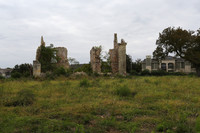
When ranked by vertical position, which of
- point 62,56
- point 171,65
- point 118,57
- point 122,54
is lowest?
point 171,65

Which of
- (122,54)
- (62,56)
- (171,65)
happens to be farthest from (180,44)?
(171,65)

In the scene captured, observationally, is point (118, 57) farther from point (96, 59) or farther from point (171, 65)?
point (171, 65)

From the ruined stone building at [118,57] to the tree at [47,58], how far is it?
31.6 feet

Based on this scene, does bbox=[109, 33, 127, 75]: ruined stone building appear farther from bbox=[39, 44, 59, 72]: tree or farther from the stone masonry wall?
bbox=[39, 44, 59, 72]: tree

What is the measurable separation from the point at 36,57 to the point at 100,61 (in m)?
10.6

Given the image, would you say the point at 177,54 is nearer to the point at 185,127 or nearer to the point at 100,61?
the point at 100,61

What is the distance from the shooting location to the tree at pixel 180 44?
27.0m

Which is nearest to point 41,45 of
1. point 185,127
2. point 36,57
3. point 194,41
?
point 36,57

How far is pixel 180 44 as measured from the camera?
27188mm

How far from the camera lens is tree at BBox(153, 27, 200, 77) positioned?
27031 mm

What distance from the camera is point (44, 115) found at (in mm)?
4730

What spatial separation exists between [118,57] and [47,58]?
12278 mm

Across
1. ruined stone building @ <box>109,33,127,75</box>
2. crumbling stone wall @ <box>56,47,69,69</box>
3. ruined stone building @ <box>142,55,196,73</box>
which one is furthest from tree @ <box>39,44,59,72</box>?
ruined stone building @ <box>142,55,196,73</box>

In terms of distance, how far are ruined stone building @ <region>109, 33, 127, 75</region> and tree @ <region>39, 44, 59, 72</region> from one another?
9.63 metres
